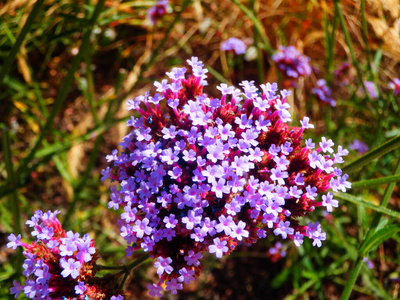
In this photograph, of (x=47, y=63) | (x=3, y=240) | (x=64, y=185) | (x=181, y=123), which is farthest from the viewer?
(x=47, y=63)

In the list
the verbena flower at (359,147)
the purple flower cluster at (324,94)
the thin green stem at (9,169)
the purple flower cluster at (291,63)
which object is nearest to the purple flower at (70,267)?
the thin green stem at (9,169)

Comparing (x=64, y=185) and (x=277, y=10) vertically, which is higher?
(x=277, y=10)

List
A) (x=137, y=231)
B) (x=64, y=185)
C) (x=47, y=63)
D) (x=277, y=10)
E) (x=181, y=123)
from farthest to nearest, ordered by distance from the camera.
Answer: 1. (x=277, y=10)
2. (x=47, y=63)
3. (x=64, y=185)
4. (x=181, y=123)
5. (x=137, y=231)

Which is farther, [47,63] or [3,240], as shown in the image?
[47,63]

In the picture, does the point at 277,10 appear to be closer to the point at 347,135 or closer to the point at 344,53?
the point at 344,53

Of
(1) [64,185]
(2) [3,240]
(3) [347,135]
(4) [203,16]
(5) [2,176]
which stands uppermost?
(4) [203,16]

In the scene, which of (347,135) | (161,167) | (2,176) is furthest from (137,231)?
(347,135)

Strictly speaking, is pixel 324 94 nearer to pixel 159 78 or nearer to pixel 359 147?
pixel 359 147
